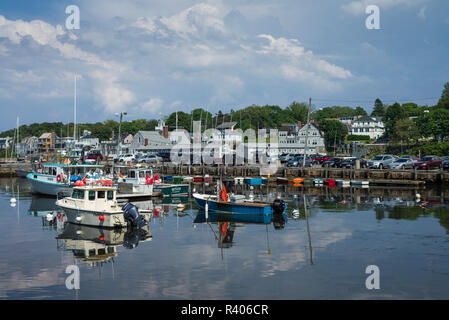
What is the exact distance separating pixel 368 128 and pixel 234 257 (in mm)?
157716

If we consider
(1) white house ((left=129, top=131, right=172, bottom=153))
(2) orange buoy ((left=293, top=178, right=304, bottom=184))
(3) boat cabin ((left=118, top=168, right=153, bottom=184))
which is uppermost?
(1) white house ((left=129, top=131, right=172, bottom=153))

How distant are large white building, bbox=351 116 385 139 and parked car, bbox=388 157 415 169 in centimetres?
10954

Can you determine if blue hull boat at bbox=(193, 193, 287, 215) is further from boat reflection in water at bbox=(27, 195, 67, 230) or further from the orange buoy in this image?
the orange buoy

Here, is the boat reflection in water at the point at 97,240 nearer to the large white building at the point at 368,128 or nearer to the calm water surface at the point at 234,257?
the calm water surface at the point at 234,257

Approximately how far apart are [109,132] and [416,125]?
4867 inches

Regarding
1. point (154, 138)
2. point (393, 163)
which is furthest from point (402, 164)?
point (154, 138)

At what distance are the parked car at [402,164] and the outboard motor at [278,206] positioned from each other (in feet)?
111

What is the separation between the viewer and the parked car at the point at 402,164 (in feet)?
206

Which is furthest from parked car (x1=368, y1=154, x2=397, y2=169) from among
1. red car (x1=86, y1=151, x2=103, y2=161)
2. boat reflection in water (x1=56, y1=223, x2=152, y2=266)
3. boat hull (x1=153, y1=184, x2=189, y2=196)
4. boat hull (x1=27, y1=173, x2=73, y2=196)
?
red car (x1=86, y1=151, x2=103, y2=161)

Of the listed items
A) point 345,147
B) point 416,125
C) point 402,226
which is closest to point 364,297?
point 402,226

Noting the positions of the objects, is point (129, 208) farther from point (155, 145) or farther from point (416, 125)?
point (416, 125)

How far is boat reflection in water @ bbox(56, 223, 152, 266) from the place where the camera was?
77.7 feet

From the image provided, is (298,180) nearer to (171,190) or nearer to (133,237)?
(171,190)

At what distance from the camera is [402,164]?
6281cm
